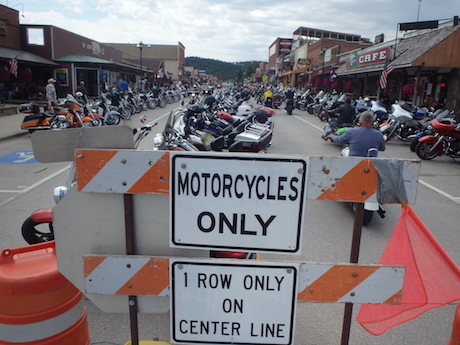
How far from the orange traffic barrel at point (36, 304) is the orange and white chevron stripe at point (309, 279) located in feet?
1.47

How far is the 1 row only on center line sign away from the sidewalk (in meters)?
12.4

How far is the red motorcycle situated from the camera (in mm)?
10250

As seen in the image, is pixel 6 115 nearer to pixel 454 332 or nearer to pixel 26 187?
pixel 26 187

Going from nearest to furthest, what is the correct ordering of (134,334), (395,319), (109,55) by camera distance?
1. (134,334)
2. (395,319)
3. (109,55)

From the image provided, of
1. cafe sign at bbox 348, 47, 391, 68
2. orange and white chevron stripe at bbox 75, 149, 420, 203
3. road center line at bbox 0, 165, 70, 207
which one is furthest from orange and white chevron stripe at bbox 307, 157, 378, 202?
cafe sign at bbox 348, 47, 391, 68

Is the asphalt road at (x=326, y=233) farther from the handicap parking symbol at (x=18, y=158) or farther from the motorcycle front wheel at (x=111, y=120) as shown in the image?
the motorcycle front wheel at (x=111, y=120)

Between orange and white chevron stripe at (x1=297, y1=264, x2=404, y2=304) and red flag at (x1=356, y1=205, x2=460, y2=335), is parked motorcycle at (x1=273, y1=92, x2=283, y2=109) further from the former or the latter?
orange and white chevron stripe at (x1=297, y1=264, x2=404, y2=304)

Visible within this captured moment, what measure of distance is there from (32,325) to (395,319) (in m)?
2.19

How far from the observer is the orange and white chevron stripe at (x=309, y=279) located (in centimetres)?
188

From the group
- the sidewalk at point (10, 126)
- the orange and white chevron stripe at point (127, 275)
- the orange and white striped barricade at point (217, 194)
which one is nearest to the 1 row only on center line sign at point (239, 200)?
the orange and white striped barricade at point (217, 194)

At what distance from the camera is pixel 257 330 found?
6.35 feet

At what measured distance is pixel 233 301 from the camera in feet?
6.28

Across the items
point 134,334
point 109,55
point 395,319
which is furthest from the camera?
point 109,55

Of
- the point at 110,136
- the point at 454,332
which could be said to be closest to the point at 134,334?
the point at 110,136
